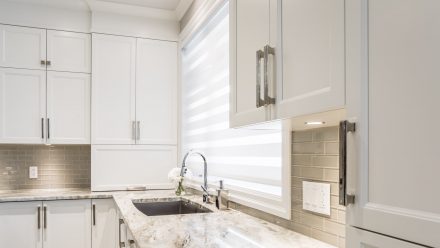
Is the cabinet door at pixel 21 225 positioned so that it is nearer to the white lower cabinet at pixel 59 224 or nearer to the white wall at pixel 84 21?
the white lower cabinet at pixel 59 224

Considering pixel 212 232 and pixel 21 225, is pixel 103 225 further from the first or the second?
pixel 212 232

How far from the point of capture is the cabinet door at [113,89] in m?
3.49


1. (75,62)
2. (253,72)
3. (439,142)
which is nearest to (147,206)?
(75,62)

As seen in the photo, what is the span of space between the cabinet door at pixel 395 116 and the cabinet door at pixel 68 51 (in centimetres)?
303

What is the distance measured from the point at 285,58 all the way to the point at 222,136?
1.56m

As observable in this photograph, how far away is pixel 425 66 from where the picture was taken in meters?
0.72

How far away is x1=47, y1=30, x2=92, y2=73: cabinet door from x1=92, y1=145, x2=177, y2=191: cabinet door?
0.78m

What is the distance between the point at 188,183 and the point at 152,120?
0.75 m

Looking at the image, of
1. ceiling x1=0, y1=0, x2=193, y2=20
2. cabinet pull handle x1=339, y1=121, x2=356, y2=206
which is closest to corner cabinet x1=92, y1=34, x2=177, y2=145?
ceiling x1=0, y1=0, x2=193, y2=20

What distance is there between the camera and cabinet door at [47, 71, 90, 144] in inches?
134

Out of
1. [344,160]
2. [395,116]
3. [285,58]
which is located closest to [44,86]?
[285,58]

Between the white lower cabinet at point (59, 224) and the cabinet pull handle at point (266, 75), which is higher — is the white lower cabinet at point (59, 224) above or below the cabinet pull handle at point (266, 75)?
below

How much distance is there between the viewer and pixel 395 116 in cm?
79

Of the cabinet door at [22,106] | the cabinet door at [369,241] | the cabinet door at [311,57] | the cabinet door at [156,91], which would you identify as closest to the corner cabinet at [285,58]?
the cabinet door at [311,57]
